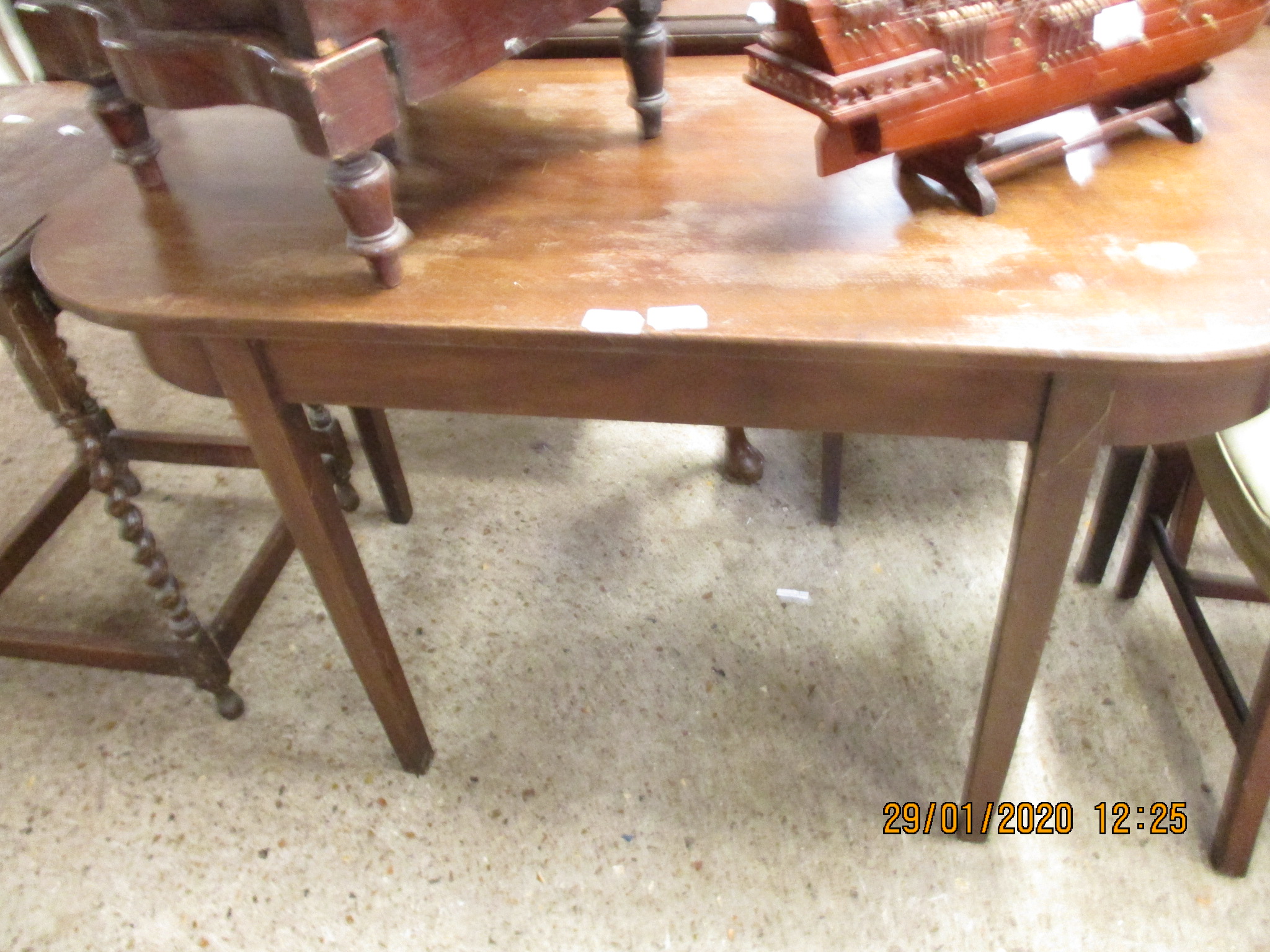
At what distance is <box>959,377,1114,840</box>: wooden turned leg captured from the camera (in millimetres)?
728

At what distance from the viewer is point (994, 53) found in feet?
2.49

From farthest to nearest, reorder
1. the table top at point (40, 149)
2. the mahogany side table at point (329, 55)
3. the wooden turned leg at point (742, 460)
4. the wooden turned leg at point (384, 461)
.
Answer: the wooden turned leg at point (742, 460) → the wooden turned leg at point (384, 461) → the table top at point (40, 149) → the mahogany side table at point (329, 55)

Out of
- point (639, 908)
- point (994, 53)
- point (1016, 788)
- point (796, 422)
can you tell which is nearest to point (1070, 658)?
point (1016, 788)

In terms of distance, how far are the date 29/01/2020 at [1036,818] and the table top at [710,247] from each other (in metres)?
0.75

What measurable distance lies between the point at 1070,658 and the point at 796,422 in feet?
2.80

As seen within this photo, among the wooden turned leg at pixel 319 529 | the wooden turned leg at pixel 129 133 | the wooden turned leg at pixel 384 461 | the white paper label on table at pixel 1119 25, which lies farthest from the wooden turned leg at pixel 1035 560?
the wooden turned leg at pixel 384 461

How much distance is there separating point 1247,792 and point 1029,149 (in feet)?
2.55

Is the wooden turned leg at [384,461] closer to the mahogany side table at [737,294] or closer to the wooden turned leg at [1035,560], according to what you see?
the mahogany side table at [737,294]

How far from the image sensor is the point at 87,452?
120 cm

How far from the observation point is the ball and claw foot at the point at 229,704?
139cm

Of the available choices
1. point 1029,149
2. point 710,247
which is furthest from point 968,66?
point 710,247

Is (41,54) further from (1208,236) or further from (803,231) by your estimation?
(1208,236)

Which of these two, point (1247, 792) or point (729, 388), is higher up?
point (729, 388)

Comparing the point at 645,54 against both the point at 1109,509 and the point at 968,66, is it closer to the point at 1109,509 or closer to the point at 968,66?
the point at 968,66
